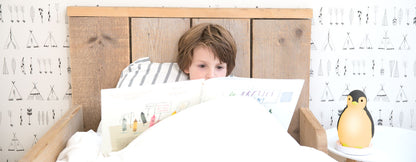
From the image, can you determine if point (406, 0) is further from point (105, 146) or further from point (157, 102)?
point (105, 146)

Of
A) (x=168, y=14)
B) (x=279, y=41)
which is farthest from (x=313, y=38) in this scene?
(x=168, y=14)

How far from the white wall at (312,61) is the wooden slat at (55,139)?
0.22 meters

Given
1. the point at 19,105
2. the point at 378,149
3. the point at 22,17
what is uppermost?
the point at 22,17

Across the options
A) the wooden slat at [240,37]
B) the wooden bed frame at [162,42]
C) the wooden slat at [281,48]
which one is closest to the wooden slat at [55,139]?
the wooden bed frame at [162,42]

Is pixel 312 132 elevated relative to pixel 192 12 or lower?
lower

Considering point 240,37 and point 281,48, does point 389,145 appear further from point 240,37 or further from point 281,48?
point 240,37

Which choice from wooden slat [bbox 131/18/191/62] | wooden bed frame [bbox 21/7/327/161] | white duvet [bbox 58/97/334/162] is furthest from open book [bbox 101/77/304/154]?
wooden slat [bbox 131/18/191/62]

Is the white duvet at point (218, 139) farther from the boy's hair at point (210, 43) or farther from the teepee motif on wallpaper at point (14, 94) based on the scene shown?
the teepee motif on wallpaper at point (14, 94)

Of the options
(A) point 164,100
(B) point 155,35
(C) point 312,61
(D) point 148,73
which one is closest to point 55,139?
(A) point 164,100

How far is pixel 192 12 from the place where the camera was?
1.20 metres

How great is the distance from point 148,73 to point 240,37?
355 mm

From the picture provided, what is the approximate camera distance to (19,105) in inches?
50.0

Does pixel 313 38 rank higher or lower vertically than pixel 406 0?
lower

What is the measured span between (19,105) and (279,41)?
1008mm
